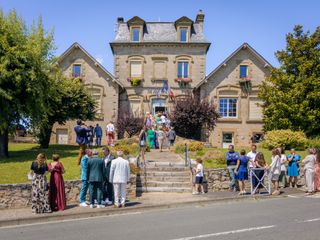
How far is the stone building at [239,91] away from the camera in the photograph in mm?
33750

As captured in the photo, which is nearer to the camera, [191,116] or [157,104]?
[191,116]

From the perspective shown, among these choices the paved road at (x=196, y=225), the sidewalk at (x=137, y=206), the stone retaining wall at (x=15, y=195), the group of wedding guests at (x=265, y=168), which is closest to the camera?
the paved road at (x=196, y=225)

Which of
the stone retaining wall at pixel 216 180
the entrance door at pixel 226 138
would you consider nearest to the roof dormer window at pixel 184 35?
the entrance door at pixel 226 138

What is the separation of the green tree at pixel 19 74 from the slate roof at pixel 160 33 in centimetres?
1662

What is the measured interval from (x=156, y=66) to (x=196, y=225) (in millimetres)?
27343

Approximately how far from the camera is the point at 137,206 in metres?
11.5

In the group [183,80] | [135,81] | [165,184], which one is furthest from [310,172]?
[135,81]

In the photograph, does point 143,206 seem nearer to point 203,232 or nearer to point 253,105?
point 203,232

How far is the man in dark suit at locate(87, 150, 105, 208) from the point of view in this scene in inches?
443

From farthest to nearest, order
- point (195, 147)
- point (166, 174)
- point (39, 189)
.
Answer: point (195, 147)
point (166, 174)
point (39, 189)

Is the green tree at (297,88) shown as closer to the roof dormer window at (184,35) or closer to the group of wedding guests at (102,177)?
the roof dormer window at (184,35)

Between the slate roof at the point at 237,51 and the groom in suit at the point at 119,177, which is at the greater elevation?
the slate roof at the point at 237,51

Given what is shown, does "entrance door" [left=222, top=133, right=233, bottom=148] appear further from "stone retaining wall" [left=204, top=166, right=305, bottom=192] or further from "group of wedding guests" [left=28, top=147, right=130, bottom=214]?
"group of wedding guests" [left=28, top=147, right=130, bottom=214]

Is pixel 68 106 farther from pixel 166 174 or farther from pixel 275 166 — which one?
pixel 275 166
